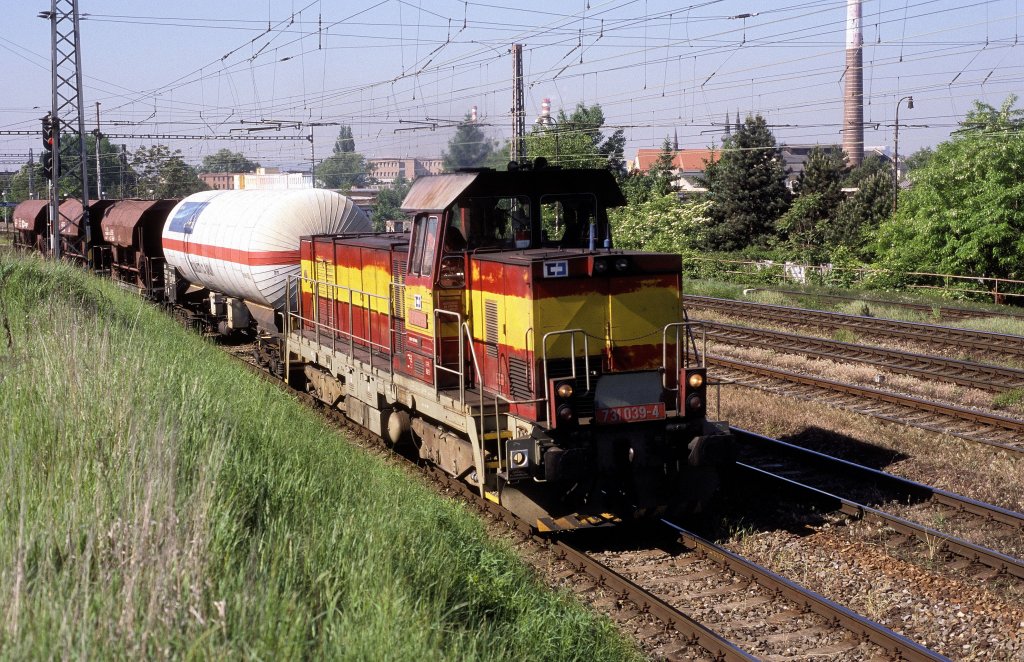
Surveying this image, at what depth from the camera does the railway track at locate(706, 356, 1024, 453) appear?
39.9ft

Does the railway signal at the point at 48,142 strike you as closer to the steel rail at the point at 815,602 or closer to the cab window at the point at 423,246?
the cab window at the point at 423,246

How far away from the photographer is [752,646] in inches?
270

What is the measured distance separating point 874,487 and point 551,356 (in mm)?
4168

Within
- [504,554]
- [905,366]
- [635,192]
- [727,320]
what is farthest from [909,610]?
[635,192]

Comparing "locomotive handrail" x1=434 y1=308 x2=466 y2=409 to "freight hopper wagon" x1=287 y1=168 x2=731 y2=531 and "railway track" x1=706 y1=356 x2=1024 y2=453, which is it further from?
"railway track" x1=706 y1=356 x2=1024 y2=453

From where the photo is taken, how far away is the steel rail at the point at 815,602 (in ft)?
21.4

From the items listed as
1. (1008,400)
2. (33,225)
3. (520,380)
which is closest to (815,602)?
(520,380)

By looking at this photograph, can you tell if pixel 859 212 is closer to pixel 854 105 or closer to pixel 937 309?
pixel 937 309

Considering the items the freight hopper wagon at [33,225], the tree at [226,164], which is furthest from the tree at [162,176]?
the freight hopper wagon at [33,225]

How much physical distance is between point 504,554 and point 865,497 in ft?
14.9

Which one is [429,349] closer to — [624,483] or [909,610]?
[624,483]

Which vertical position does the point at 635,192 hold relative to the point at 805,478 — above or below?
above

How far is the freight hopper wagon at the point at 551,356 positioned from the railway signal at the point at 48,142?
1773cm

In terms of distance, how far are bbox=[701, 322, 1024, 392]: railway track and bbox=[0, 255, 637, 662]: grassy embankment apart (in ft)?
32.7
